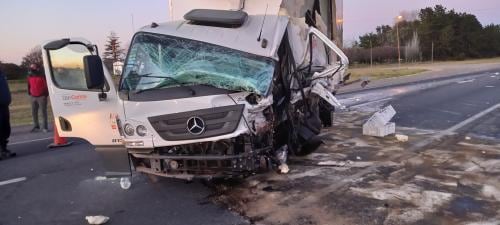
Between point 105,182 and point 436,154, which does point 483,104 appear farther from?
point 105,182

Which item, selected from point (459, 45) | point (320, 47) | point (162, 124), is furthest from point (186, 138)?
point (459, 45)

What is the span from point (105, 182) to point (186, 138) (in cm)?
212

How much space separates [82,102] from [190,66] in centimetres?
150

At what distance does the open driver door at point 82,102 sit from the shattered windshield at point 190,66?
1.39 ft

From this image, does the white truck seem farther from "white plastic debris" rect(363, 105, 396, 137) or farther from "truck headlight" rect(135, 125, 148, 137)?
"white plastic debris" rect(363, 105, 396, 137)

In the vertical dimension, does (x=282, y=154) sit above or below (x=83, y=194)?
above

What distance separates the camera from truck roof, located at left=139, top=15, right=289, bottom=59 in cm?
551

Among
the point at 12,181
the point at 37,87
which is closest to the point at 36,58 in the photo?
the point at 37,87

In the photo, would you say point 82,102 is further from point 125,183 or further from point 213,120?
point 213,120

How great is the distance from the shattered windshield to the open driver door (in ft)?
1.39

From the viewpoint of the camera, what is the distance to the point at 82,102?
18.8 ft

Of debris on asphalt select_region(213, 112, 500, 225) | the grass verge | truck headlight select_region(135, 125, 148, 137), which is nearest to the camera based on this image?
debris on asphalt select_region(213, 112, 500, 225)

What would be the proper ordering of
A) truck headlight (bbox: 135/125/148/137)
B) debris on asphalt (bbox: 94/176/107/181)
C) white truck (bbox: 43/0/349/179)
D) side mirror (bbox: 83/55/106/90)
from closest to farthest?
1. white truck (bbox: 43/0/349/179)
2. truck headlight (bbox: 135/125/148/137)
3. side mirror (bbox: 83/55/106/90)
4. debris on asphalt (bbox: 94/176/107/181)

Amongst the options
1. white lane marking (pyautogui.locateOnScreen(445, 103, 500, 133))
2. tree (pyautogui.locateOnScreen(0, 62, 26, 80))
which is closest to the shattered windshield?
white lane marking (pyautogui.locateOnScreen(445, 103, 500, 133))
